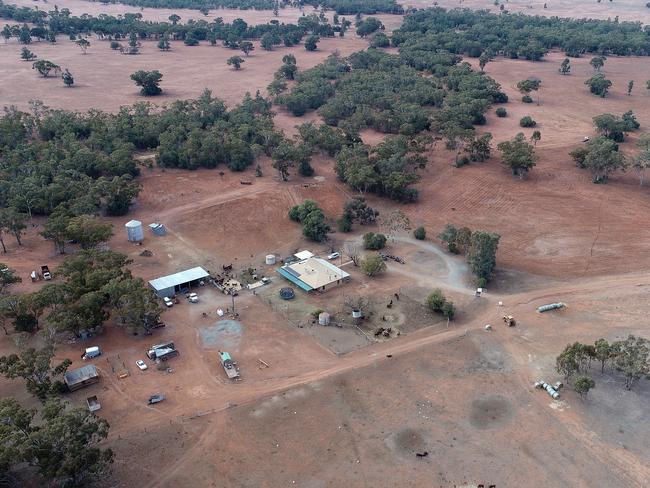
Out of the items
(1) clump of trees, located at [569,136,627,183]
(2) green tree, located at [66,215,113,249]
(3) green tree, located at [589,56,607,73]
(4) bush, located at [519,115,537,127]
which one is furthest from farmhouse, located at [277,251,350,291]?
(3) green tree, located at [589,56,607,73]

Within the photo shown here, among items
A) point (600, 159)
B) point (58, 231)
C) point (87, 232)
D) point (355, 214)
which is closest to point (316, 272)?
point (355, 214)

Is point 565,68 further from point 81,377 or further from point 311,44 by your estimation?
point 81,377

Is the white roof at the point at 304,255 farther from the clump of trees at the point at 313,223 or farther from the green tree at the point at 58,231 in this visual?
the green tree at the point at 58,231

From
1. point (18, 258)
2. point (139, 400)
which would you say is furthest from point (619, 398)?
point (18, 258)

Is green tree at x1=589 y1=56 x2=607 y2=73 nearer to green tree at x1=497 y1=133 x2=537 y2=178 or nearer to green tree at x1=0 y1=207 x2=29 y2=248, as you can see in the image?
green tree at x1=497 y1=133 x2=537 y2=178

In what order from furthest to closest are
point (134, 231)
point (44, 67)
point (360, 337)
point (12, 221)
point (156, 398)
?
point (44, 67) → point (134, 231) → point (12, 221) → point (360, 337) → point (156, 398)

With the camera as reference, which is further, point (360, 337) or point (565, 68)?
point (565, 68)
